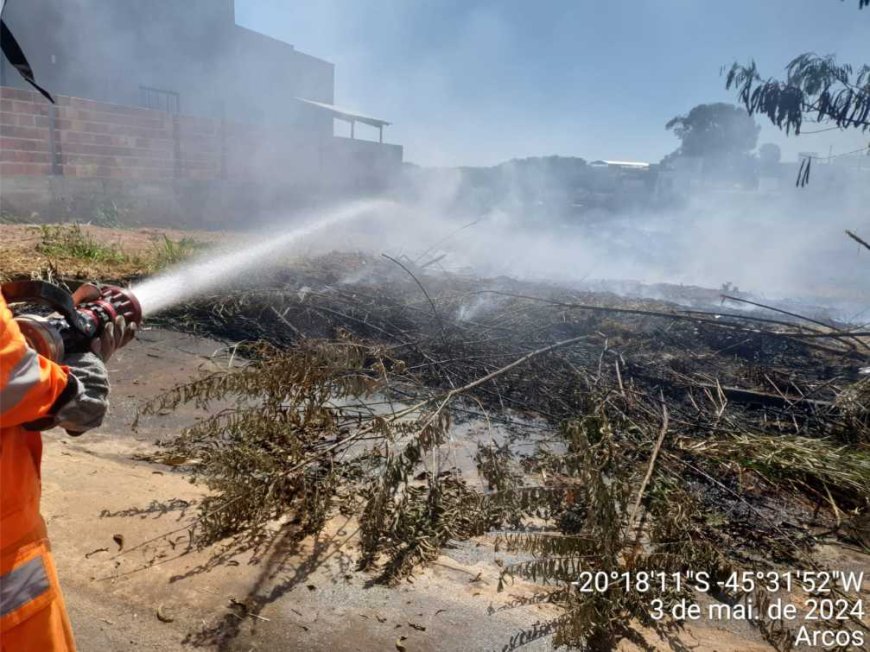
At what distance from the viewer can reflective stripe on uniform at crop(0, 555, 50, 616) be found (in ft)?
3.60

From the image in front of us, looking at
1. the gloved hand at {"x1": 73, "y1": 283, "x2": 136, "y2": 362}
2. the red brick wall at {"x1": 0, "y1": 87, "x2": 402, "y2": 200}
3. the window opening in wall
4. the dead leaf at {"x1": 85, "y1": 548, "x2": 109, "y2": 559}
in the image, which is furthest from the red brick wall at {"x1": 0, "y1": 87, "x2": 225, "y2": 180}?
the gloved hand at {"x1": 73, "y1": 283, "x2": 136, "y2": 362}

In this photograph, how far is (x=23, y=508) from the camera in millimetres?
1140

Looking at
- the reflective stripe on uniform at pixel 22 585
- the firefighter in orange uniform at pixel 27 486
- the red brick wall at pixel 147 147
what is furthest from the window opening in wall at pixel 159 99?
the reflective stripe on uniform at pixel 22 585

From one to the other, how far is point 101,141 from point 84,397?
10.5 m

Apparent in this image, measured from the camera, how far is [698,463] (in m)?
3.21

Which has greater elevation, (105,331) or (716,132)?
(716,132)

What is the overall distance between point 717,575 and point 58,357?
2.55 metres

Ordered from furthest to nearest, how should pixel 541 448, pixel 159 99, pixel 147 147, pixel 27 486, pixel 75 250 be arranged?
1. pixel 159 99
2. pixel 147 147
3. pixel 75 250
4. pixel 541 448
5. pixel 27 486

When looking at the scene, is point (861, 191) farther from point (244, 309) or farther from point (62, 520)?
point (62, 520)

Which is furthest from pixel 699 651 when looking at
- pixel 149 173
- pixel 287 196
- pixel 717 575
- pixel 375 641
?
pixel 287 196

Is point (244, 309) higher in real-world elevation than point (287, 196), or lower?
lower

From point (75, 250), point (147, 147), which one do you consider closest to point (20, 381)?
point (75, 250)

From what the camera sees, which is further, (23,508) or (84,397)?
(84,397)

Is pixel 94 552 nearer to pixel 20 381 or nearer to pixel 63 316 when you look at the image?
pixel 63 316
